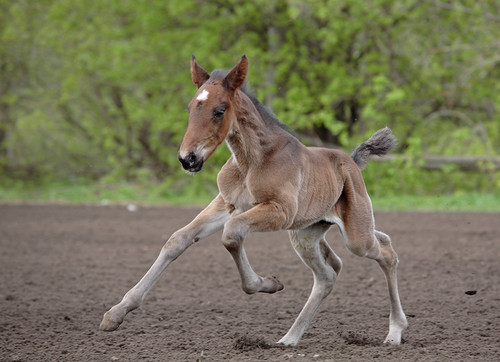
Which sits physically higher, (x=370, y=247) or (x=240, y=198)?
(x=240, y=198)

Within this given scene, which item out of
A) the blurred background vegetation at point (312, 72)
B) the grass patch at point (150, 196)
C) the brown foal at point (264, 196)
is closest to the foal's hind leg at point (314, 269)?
the brown foal at point (264, 196)

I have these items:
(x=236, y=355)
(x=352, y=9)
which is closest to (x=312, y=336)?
(x=236, y=355)

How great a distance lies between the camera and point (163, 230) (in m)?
11.8

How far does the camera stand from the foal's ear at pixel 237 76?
4465 mm

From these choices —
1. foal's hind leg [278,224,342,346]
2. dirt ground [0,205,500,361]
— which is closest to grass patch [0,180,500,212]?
dirt ground [0,205,500,361]

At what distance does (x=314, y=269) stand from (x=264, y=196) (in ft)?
3.51

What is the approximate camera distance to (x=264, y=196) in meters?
4.62

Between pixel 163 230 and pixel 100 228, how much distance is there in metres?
1.28

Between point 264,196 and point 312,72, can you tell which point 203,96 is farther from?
point 312,72

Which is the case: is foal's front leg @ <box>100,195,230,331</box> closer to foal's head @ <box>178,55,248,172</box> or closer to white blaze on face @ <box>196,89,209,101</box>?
foal's head @ <box>178,55,248,172</box>

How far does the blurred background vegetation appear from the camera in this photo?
16734 millimetres

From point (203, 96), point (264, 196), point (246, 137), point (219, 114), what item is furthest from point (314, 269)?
point (203, 96)

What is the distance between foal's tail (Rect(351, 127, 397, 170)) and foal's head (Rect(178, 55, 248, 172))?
1683mm

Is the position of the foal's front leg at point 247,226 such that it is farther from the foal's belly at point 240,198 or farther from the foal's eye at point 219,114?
the foal's eye at point 219,114
